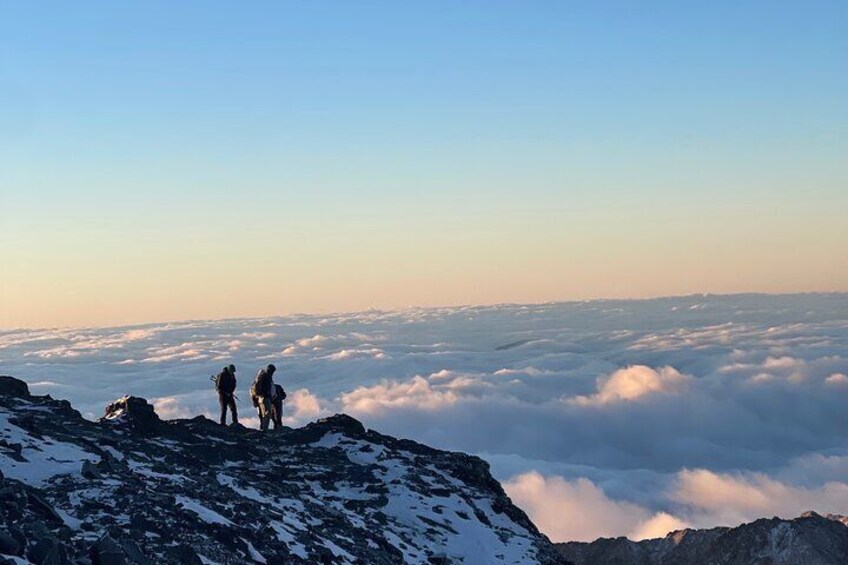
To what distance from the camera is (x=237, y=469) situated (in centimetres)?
2867

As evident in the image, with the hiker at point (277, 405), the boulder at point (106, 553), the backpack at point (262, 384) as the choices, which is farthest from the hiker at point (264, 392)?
the boulder at point (106, 553)

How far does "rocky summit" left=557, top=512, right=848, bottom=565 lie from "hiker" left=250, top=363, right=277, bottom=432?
31.2 meters

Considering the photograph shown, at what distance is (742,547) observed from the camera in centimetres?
5394

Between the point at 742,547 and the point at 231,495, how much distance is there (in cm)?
3977

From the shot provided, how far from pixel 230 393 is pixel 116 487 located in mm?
14184

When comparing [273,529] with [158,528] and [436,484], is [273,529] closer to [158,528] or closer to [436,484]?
[158,528]

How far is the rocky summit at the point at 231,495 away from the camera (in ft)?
58.5

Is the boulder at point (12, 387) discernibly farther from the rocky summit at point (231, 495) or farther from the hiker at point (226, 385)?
the hiker at point (226, 385)

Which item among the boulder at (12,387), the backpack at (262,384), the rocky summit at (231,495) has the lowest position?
the rocky summit at (231,495)

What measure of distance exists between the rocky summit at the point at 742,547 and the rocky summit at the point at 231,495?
25.4 m

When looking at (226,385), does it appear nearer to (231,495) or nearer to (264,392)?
(264,392)

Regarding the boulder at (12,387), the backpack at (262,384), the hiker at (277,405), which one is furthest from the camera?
the hiker at (277,405)

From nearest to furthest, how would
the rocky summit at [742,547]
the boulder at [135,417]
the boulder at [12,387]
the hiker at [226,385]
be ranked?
the boulder at [135,417]
the boulder at [12,387]
the hiker at [226,385]
the rocky summit at [742,547]

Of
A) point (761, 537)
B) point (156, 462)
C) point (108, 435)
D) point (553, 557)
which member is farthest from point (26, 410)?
point (761, 537)
